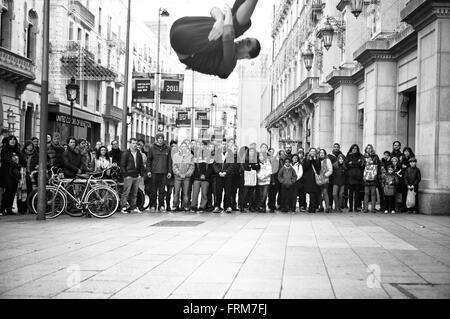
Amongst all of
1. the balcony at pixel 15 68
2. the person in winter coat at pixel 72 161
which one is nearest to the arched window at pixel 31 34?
the balcony at pixel 15 68

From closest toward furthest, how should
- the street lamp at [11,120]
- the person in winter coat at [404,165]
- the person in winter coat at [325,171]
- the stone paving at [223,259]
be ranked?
the stone paving at [223,259], the person in winter coat at [404,165], the person in winter coat at [325,171], the street lamp at [11,120]

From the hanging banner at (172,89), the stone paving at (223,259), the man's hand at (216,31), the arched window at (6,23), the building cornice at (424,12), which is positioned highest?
the arched window at (6,23)

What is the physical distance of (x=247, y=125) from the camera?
278 inches

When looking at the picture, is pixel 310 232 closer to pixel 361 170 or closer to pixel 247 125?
pixel 247 125

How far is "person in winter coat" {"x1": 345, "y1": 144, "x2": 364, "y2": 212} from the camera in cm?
1730

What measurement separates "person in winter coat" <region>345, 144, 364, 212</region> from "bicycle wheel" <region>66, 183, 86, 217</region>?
7.57 m

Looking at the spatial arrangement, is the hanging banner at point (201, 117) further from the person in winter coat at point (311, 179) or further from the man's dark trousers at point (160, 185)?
the person in winter coat at point (311, 179)

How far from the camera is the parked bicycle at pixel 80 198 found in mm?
13703

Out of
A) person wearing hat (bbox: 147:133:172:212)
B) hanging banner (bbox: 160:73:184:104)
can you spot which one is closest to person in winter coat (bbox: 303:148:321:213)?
person wearing hat (bbox: 147:133:172:212)

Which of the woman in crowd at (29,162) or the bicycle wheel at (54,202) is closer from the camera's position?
the bicycle wheel at (54,202)

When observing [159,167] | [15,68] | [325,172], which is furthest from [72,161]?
[15,68]

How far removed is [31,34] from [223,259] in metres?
24.4

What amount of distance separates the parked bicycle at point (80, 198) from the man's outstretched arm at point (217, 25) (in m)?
8.09

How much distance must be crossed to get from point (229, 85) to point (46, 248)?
11.9ft
